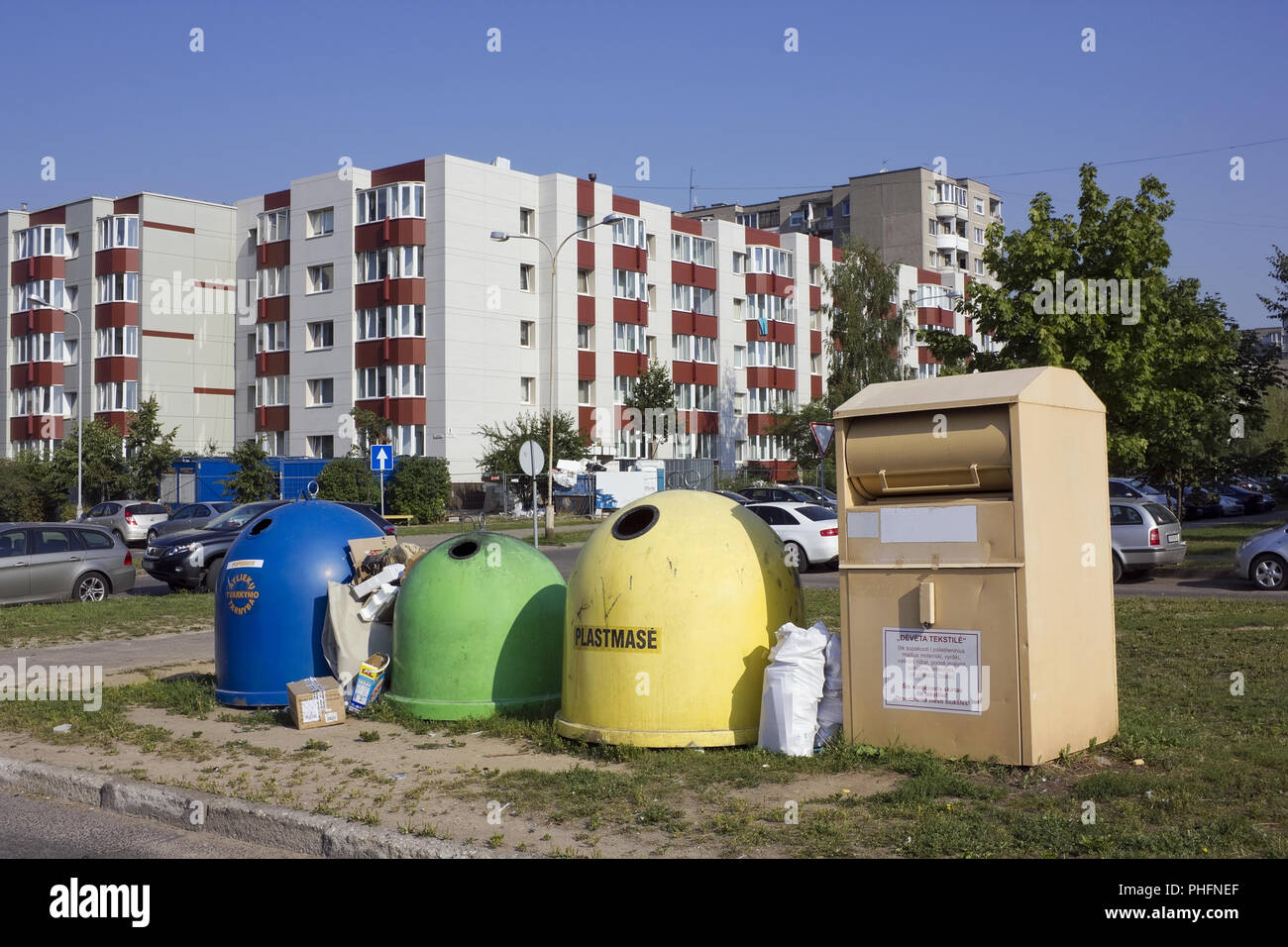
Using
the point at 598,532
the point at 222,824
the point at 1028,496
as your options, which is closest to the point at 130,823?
the point at 222,824

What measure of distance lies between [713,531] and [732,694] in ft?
3.47

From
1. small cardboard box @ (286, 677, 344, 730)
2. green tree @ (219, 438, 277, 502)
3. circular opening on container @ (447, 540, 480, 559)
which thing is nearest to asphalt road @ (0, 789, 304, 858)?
small cardboard box @ (286, 677, 344, 730)

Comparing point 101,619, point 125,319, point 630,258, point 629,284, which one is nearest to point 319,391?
point 125,319

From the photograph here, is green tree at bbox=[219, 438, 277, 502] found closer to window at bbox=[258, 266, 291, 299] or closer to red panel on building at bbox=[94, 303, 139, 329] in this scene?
window at bbox=[258, 266, 291, 299]

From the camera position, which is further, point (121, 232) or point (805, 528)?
point (121, 232)

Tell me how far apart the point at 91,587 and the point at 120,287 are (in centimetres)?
4276

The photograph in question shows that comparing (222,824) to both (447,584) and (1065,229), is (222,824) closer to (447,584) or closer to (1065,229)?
(447,584)

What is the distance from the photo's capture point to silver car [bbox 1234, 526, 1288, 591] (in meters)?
18.2

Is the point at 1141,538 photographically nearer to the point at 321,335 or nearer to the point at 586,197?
the point at 586,197

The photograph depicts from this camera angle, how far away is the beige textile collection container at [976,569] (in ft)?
22.0

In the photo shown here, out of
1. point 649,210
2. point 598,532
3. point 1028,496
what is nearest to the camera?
point 1028,496

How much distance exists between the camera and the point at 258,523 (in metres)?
10.1

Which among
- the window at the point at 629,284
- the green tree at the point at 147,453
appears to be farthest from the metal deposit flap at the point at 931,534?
the window at the point at 629,284

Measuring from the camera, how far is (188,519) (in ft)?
103
